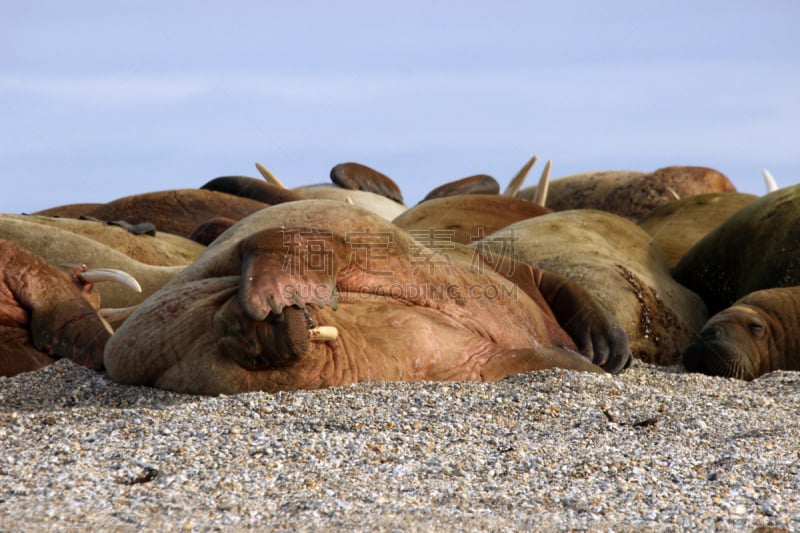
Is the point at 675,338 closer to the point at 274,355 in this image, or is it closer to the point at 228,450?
the point at 274,355

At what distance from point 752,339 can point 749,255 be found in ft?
A: 4.46

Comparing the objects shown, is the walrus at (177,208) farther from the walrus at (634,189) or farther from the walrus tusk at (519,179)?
the walrus at (634,189)

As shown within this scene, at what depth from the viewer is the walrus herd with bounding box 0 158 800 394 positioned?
471cm

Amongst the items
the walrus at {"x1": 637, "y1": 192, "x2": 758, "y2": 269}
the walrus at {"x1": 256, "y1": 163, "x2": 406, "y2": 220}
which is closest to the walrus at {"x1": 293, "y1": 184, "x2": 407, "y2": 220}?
the walrus at {"x1": 256, "y1": 163, "x2": 406, "y2": 220}

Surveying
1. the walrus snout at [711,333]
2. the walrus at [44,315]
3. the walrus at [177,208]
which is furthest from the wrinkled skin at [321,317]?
the walrus at [177,208]

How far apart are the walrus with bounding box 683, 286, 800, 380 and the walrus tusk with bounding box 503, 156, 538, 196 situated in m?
5.13

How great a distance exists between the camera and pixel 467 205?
9.08 m

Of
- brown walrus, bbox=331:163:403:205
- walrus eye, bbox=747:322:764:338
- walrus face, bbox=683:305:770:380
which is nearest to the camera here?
walrus face, bbox=683:305:770:380

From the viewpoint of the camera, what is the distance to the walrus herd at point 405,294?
4715mm

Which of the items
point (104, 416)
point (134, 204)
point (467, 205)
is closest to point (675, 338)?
point (467, 205)

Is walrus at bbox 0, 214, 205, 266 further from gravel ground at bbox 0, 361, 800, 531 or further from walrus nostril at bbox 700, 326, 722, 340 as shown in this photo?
walrus nostril at bbox 700, 326, 722, 340

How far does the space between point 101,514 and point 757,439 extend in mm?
2462

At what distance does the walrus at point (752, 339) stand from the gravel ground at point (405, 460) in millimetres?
1455

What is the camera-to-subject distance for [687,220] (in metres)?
9.69
